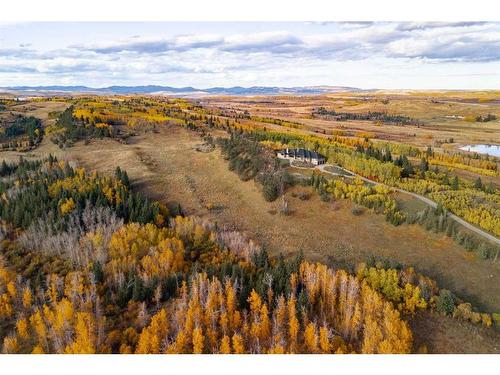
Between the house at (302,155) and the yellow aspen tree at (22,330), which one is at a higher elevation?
the house at (302,155)

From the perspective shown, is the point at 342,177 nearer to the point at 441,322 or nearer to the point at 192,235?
the point at 192,235

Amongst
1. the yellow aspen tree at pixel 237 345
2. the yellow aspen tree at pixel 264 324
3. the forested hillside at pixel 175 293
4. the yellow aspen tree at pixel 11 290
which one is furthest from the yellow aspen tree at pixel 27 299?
the yellow aspen tree at pixel 264 324

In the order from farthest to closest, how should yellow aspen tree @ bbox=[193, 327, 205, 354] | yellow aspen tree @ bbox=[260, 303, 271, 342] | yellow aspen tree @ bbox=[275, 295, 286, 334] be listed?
1. yellow aspen tree @ bbox=[275, 295, 286, 334]
2. yellow aspen tree @ bbox=[260, 303, 271, 342]
3. yellow aspen tree @ bbox=[193, 327, 205, 354]

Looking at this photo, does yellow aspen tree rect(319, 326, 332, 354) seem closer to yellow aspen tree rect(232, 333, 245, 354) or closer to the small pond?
yellow aspen tree rect(232, 333, 245, 354)

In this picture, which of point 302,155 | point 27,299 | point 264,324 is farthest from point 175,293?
point 302,155

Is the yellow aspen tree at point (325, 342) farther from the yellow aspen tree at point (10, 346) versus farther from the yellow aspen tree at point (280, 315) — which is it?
the yellow aspen tree at point (10, 346)

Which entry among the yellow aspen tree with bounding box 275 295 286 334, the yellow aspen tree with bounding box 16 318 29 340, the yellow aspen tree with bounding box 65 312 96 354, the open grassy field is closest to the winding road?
the open grassy field

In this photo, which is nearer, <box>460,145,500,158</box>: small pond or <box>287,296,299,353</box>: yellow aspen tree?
<box>287,296,299,353</box>: yellow aspen tree
